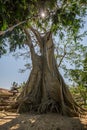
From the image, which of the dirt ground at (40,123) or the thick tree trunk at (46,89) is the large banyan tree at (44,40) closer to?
the thick tree trunk at (46,89)

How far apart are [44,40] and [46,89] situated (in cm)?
241

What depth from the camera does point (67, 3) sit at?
7695 mm

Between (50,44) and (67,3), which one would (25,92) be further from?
(67,3)

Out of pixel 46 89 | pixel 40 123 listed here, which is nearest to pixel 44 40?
pixel 46 89

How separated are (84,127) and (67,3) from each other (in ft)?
12.8

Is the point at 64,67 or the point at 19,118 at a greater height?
the point at 64,67

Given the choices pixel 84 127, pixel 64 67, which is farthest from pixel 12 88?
pixel 84 127

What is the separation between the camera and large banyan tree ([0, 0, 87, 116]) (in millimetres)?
6476

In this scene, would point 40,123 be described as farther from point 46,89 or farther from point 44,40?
point 44,40

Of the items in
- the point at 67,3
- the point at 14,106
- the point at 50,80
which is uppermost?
the point at 67,3

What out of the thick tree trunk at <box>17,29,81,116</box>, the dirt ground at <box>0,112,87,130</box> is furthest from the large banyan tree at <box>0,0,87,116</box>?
the dirt ground at <box>0,112,87,130</box>

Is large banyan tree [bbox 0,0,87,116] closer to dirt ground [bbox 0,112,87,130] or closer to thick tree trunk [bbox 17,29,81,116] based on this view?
thick tree trunk [bbox 17,29,81,116]

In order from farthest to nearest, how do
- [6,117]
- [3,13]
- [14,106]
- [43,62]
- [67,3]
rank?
1. [43,62]
2. [14,106]
3. [6,117]
4. [67,3]
5. [3,13]

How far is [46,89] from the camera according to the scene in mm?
10086
